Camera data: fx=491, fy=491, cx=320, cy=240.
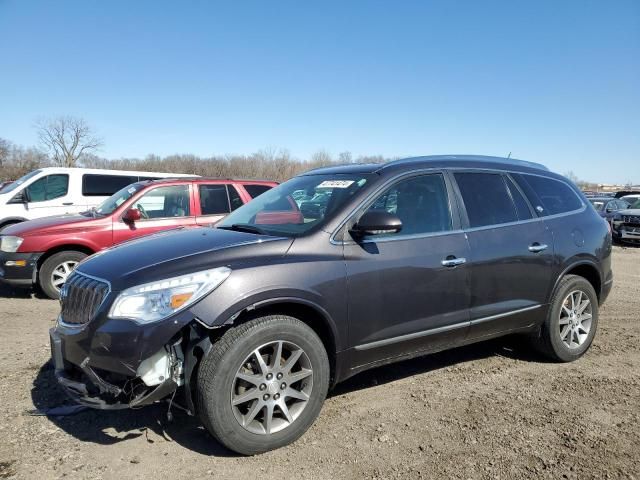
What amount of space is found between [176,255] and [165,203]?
5100 mm

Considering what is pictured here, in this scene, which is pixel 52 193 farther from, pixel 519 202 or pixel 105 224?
pixel 519 202

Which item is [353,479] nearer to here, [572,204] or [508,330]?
[508,330]

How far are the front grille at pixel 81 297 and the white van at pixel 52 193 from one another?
24.3ft

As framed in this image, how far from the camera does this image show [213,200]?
8.28 metres

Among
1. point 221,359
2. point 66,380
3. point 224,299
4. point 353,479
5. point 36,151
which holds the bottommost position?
point 353,479

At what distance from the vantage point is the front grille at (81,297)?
303cm

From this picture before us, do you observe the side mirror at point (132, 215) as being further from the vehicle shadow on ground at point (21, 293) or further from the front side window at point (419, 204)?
the front side window at point (419, 204)

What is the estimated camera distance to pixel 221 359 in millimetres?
2873

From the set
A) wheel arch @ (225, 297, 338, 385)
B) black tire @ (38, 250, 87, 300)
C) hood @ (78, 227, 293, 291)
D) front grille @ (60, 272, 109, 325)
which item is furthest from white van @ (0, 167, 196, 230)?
wheel arch @ (225, 297, 338, 385)

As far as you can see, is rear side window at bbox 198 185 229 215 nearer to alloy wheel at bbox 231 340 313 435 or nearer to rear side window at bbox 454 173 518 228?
rear side window at bbox 454 173 518 228

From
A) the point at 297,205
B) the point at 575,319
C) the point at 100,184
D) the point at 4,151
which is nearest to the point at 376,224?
the point at 297,205

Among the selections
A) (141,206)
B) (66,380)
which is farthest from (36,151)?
(66,380)

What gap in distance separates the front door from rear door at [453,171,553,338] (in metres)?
0.16

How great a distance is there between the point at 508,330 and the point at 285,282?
2302mm
